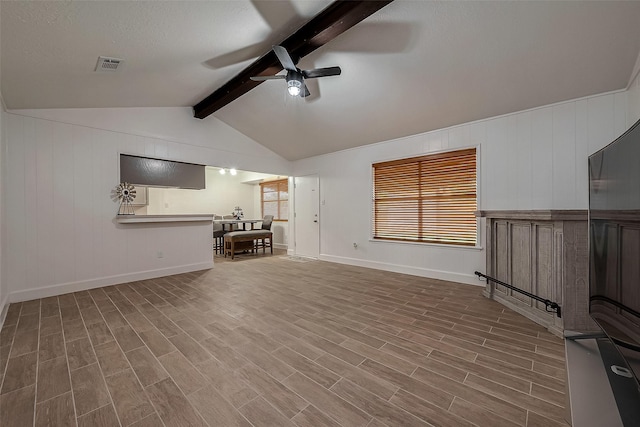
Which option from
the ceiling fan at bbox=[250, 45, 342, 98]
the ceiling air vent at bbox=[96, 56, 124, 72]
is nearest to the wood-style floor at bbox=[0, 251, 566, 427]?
the ceiling fan at bbox=[250, 45, 342, 98]

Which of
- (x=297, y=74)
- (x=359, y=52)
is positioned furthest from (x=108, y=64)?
(x=359, y=52)

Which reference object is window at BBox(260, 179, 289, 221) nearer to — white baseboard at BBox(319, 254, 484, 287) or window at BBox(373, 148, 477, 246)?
white baseboard at BBox(319, 254, 484, 287)

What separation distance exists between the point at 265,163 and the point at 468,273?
4.58m

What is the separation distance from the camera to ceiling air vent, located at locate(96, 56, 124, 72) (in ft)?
8.02

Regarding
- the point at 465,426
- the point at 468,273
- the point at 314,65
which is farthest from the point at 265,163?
the point at 465,426

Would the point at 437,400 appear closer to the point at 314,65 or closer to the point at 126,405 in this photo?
the point at 126,405

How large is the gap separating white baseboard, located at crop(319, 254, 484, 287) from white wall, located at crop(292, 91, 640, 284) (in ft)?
0.05

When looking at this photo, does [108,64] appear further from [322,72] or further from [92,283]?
[92,283]

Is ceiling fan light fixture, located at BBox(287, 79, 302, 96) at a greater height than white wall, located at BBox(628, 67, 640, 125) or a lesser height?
greater

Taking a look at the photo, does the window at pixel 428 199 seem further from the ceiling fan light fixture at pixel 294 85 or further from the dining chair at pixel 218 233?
the dining chair at pixel 218 233

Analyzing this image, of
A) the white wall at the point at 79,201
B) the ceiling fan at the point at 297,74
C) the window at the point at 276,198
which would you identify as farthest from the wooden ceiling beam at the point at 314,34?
the window at the point at 276,198

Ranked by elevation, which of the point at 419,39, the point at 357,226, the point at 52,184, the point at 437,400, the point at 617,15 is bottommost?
the point at 437,400

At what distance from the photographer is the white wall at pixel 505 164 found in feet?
9.61

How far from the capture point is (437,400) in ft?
4.68
